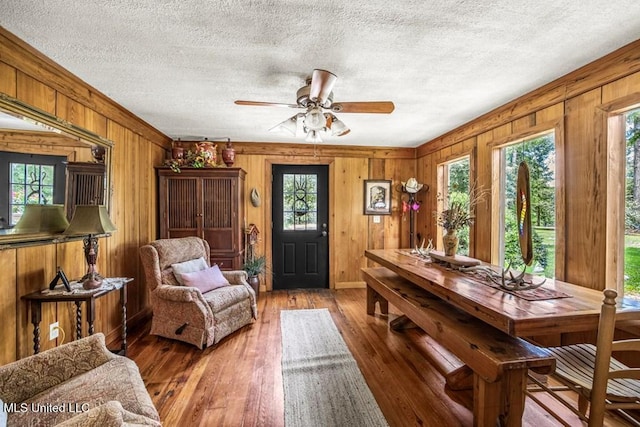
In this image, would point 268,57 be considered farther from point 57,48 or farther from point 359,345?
point 359,345

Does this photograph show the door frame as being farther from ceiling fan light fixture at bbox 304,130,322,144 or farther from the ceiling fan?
the ceiling fan

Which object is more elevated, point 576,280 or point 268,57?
point 268,57

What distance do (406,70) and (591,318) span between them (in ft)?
6.06

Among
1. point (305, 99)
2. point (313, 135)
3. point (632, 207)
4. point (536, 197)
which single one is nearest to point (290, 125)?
point (313, 135)

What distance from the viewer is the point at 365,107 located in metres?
2.12

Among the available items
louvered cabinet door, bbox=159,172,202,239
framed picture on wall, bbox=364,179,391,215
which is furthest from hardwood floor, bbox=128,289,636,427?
framed picture on wall, bbox=364,179,391,215

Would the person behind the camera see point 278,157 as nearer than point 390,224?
Yes

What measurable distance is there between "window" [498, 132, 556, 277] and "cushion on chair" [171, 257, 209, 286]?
2.97m

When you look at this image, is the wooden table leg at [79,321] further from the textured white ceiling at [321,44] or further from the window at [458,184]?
the window at [458,184]

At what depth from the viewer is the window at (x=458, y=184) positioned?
3.61 m

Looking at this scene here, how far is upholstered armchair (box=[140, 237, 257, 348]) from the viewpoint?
8.50ft

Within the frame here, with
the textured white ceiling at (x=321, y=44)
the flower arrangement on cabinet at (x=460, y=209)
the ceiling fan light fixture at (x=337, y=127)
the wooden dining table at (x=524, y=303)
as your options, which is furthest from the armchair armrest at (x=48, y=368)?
the flower arrangement on cabinet at (x=460, y=209)

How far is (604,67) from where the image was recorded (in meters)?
1.94

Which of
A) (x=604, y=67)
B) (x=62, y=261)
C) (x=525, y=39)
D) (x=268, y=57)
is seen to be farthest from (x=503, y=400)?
(x=62, y=261)
